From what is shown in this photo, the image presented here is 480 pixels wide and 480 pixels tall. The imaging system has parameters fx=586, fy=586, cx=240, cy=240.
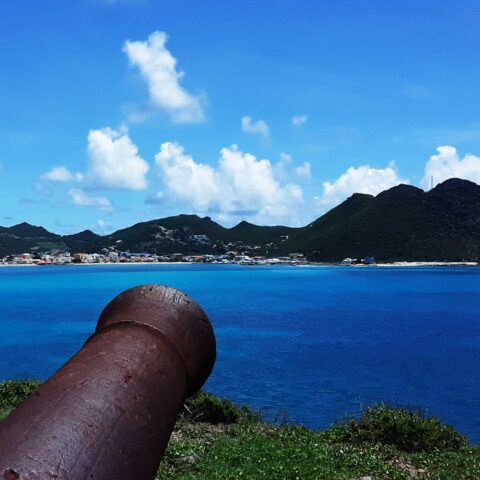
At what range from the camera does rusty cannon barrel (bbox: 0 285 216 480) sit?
2.43 m

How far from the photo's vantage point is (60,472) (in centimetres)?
233

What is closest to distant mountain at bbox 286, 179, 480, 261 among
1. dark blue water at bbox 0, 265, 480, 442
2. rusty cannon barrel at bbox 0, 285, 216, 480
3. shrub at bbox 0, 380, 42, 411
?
dark blue water at bbox 0, 265, 480, 442

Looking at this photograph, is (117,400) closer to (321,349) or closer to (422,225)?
(321,349)

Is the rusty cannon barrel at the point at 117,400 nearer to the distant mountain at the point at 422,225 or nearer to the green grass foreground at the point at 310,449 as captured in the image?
the green grass foreground at the point at 310,449

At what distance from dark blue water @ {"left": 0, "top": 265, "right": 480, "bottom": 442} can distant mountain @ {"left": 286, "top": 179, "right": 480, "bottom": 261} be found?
87.6 metres

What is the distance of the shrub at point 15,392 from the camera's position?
549 inches

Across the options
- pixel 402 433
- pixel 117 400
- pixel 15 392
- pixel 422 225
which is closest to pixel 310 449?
pixel 402 433

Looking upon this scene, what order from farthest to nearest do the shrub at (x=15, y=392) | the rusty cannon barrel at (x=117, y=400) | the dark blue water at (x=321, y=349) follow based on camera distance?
the dark blue water at (x=321, y=349)
the shrub at (x=15, y=392)
the rusty cannon barrel at (x=117, y=400)

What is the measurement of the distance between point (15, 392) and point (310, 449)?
8643mm

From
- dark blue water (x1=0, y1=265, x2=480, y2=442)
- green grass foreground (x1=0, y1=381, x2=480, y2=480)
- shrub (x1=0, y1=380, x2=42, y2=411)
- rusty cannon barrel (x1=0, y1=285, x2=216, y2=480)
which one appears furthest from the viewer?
dark blue water (x1=0, y1=265, x2=480, y2=442)

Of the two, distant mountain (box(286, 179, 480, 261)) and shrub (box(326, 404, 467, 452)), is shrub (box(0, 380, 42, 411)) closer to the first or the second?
shrub (box(326, 404, 467, 452))

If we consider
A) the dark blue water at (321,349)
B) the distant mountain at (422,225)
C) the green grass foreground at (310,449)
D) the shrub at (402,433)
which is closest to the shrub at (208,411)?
the green grass foreground at (310,449)

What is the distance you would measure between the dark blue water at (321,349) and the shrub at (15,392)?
29.8 ft

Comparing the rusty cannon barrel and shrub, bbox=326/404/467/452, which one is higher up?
the rusty cannon barrel
